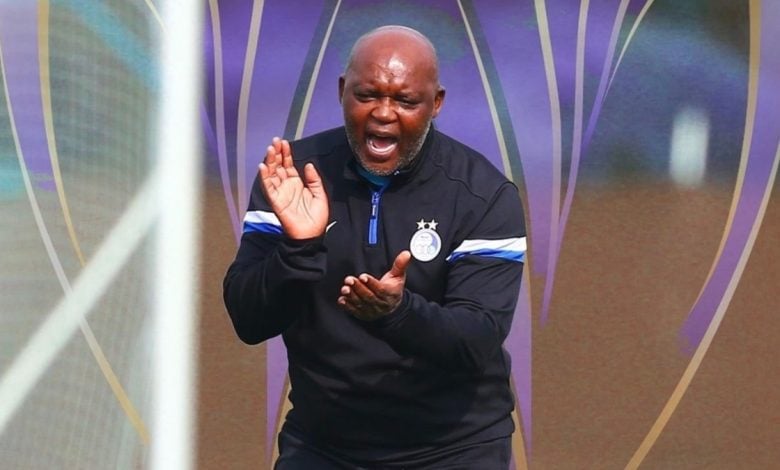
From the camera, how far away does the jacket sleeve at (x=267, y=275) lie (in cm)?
274

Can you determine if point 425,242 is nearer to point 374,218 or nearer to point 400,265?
point 374,218

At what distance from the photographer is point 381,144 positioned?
2.95 metres

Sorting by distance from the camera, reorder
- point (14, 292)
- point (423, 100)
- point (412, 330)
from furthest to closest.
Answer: point (14, 292), point (423, 100), point (412, 330)

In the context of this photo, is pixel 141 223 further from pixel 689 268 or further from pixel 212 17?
pixel 689 268

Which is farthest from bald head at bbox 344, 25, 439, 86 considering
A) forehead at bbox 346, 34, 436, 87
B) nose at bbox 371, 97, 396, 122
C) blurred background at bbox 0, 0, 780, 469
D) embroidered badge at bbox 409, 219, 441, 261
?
blurred background at bbox 0, 0, 780, 469

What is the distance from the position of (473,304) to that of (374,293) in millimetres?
362

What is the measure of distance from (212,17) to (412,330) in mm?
2057

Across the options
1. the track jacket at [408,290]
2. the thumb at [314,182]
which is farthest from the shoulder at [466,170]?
the thumb at [314,182]

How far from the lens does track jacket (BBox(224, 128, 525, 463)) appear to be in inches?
115

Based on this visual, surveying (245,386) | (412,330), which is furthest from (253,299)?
(245,386)

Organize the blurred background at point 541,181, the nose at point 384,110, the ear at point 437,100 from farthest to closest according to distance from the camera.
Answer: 1. the blurred background at point 541,181
2. the ear at point 437,100
3. the nose at point 384,110

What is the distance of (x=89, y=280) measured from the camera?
4445mm

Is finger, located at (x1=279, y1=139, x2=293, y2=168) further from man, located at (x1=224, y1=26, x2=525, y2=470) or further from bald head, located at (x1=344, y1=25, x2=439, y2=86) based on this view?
bald head, located at (x1=344, y1=25, x2=439, y2=86)

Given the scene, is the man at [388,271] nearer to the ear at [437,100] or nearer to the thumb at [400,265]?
the ear at [437,100]
